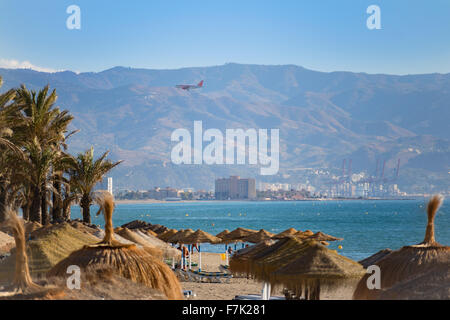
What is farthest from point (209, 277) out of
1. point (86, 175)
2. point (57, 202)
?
point (57, 202)

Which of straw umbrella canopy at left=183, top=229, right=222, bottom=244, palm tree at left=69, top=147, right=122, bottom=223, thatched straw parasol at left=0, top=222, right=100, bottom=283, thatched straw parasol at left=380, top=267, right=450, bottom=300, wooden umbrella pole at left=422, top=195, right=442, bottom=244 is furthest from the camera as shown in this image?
straw umbrella canopy at left=183, top=229, right=222, bottom=244

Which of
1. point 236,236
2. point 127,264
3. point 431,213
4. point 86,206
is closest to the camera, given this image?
point 127,264

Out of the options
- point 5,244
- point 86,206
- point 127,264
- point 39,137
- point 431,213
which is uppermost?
point 39,137

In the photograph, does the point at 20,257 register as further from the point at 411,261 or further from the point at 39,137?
the point at 39,137

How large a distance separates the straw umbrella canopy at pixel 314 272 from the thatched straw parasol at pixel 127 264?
16.0ft

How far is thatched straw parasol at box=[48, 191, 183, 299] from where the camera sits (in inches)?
328

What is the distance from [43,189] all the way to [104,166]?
3.00 meters

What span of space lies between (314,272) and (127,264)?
5775 mm

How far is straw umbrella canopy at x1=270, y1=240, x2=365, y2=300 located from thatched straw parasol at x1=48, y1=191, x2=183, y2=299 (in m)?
4.89

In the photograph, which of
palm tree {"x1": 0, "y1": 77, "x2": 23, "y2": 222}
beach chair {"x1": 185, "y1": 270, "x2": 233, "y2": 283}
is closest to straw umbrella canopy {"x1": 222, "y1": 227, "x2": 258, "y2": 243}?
beach chair {"x1": 185, "y1": 270, "x2": 233, "y2": 283}

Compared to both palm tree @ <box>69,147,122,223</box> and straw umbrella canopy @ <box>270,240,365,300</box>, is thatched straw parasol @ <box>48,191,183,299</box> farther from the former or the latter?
palm tree @ <box>69,147,122,223</box>

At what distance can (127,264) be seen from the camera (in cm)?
848

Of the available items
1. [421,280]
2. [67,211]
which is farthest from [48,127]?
[421,280]

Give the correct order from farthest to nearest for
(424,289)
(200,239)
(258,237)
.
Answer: (200,239) → (258,237) → (424,289)
